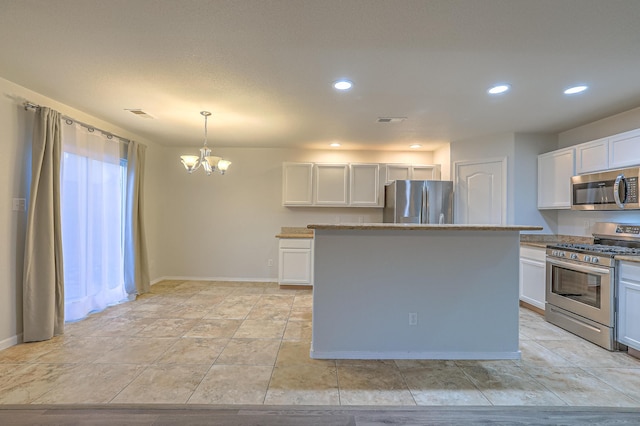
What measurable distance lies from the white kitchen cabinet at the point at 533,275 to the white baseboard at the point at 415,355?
1.49 meters

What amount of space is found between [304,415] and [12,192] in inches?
134

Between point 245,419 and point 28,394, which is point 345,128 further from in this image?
point 28,394

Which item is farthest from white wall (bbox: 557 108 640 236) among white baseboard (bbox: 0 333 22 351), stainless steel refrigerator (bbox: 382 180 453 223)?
white baseboard (bbox: 0 333 22 351)

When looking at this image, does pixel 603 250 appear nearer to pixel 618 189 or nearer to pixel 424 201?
pixel 618 189

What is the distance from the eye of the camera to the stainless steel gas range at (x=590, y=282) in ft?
9.47

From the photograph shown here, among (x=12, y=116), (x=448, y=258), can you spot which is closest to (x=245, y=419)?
(x=448, y=258)

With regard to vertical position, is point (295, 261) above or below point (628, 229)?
below

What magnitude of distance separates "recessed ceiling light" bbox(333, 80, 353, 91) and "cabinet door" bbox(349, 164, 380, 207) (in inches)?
102

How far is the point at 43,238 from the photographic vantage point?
3.03 meters

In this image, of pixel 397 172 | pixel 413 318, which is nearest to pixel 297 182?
pixel 397 172

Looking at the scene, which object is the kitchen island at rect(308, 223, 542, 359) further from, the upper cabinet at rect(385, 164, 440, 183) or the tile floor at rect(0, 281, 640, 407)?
the upper cabinet at rect(385, 164, 440, 183)

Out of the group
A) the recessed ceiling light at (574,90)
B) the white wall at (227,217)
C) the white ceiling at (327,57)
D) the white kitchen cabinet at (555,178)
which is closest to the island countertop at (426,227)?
the white ceiling at (327,57)

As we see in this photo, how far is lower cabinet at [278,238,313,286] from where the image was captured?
518 cm

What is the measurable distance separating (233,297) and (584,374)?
4.08 m
